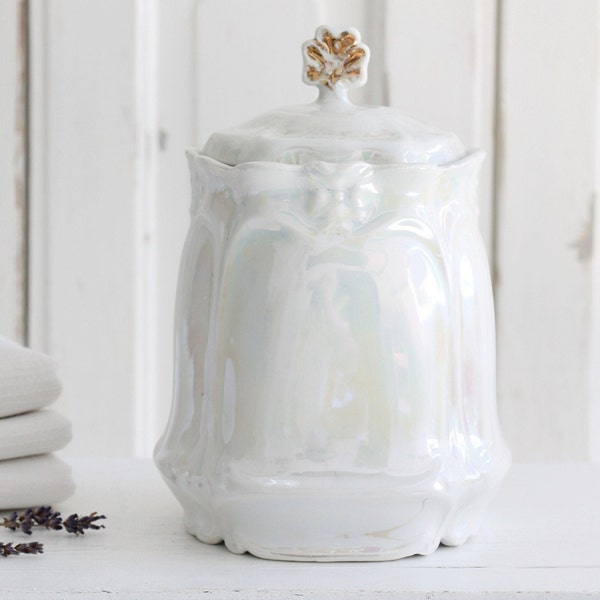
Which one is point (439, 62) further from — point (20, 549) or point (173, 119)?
point (20, 549)

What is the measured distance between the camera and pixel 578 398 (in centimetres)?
103

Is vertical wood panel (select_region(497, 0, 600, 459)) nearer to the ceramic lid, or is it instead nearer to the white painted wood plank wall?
the white painted wood plank wall

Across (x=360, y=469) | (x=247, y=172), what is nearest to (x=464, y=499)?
(x=360, y=469)

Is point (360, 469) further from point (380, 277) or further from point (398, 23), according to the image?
point (398, 23)

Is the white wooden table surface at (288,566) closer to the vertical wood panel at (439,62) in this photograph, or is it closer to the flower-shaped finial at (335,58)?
the flower-shaped finial at (335,58)

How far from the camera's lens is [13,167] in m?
1.00

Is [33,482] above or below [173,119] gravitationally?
below

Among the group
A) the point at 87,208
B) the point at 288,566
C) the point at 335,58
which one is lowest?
the point at 288,566

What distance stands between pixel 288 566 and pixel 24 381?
17cm

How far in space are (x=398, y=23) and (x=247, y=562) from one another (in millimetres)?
660

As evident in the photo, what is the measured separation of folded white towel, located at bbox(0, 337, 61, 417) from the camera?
521mm

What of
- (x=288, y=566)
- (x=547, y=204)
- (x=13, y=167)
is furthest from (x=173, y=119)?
(x=288, y=566)

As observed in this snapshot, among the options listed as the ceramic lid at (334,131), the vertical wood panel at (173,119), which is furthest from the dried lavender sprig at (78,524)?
the vertical wood panel at (173,119)

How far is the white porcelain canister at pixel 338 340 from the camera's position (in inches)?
17.1
